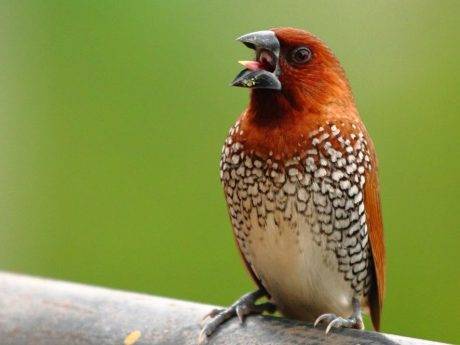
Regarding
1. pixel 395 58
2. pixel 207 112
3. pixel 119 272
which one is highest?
pixel 395 58

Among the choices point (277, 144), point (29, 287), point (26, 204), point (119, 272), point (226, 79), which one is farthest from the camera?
point (26, 204)

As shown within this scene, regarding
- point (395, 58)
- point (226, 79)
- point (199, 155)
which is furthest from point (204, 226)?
point (395, 58)

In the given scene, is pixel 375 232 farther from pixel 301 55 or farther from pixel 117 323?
pixel 117 323

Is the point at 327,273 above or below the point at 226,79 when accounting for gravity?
below

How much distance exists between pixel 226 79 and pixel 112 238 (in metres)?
1.16

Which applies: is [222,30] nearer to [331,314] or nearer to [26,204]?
[26,204]

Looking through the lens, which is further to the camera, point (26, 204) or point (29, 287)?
point (26, 204)

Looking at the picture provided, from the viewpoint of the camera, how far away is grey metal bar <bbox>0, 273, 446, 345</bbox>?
9.55ft

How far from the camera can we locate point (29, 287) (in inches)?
142

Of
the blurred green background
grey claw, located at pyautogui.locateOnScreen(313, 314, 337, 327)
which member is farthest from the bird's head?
the blurred green background

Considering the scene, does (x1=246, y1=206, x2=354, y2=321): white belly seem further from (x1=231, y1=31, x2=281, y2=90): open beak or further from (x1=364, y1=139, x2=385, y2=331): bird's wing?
(x1=231, y1=31, x2=281, y2=90): open beak

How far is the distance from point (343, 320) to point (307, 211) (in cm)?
32

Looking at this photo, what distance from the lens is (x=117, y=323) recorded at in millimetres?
3189

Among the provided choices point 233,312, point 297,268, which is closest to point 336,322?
point 297,268
